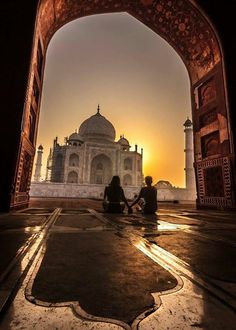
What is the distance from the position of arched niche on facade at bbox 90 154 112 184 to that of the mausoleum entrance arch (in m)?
23.6

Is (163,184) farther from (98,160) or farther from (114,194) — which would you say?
(114,194)

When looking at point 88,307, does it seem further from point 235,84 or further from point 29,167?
point 235,84

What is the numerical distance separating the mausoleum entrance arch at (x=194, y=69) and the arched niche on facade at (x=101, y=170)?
23.6m

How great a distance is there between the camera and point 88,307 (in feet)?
2.17

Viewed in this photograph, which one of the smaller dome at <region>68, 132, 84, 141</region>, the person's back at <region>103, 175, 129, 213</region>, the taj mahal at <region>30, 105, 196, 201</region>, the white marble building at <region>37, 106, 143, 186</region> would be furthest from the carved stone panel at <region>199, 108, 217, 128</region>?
the smaller dome at <region>68, 132, 84, 141</region>

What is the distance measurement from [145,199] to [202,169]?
3618 millimetres

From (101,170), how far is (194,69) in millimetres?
24710

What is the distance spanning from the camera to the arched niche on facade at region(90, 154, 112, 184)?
102 ft

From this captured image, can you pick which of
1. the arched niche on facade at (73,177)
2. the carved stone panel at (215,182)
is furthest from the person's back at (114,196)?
the arched niche on facade at (73,177)

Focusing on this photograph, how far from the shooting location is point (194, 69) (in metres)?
7.83

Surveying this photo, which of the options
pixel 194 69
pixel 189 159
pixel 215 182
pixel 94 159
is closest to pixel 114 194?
pixel 215 182

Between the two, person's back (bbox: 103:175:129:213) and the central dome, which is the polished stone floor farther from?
the central dome

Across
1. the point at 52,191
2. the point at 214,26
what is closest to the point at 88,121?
the point at 52,191

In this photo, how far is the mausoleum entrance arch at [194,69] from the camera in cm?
585
